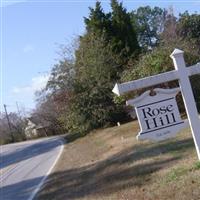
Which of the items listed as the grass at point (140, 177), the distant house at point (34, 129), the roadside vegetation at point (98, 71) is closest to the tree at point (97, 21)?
the roadside vegetation at point (98, 71)

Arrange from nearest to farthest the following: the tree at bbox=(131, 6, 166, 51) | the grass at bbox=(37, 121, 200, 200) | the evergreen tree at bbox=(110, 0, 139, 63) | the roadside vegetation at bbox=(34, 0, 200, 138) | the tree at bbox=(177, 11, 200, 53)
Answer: the grass at bbox=(37, 121, 200, 200) < the roadside vegetation at bbox=(34, 0, 200, 138) < the evergreen tree at bbox=(110, 0, 139, 63) < the tree at bbox=(177, 11, 200, 53) < the tree at bbox=(131, 6, 166, 51)

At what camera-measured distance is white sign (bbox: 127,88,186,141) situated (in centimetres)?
1006

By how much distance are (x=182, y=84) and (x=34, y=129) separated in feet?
235

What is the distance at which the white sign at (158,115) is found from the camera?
10062 mm

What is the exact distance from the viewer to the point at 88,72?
4075 cm

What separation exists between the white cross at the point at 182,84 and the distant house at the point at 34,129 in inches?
2630

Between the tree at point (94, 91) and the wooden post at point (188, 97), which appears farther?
the tree at point (94, 91)

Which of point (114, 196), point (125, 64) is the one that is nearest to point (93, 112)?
point (125, 64)

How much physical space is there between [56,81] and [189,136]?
28848 mm

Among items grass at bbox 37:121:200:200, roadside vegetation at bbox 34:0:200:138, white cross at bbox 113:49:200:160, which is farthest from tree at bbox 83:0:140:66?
white cross at bbox 113:49:200:160

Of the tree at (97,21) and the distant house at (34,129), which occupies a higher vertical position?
the tree at (97,21)

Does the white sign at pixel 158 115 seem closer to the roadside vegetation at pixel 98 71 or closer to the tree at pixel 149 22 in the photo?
the roadside vegetation at pixel 98 71

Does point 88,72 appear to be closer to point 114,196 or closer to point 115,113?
point 115,113

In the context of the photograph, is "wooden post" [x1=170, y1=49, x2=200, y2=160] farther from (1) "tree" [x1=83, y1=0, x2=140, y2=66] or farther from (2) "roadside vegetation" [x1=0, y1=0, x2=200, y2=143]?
(1) "tree" [x1=83, y1=0, x2=140, y2=66]
